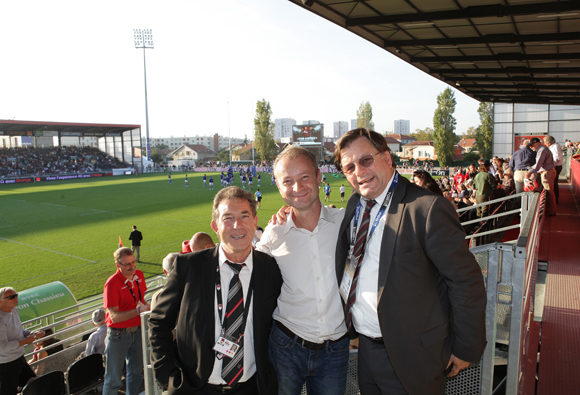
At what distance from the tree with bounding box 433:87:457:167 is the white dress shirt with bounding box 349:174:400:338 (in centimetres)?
5781

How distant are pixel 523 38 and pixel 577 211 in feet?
18.2

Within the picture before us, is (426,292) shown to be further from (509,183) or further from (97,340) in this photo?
(509,183)

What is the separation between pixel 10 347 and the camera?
497cm

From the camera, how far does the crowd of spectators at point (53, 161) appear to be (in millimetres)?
52875

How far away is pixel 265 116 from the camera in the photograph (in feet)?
240

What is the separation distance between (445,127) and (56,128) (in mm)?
56784

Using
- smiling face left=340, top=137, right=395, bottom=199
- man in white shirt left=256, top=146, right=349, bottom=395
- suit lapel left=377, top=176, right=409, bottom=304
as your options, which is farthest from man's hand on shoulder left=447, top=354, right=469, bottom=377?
smiling face left=340, top=137, right=395, bottom=199

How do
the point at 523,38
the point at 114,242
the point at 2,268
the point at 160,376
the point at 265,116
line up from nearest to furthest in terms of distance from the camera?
the point at 160,376
the point at 523,38
the point at 2,268
the point at 114,242
the point at 265,116

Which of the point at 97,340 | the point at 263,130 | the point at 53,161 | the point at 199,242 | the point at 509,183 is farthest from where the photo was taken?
→ the point at 263,130

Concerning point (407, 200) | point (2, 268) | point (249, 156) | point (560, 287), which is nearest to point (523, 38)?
point (560, 287)

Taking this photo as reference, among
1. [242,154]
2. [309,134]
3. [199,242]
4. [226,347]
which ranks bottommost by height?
[226,347]

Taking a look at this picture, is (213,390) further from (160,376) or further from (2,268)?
(2,268)

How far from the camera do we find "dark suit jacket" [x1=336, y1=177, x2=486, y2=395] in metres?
1.77

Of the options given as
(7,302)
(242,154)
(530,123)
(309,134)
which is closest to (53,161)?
(309,134)
